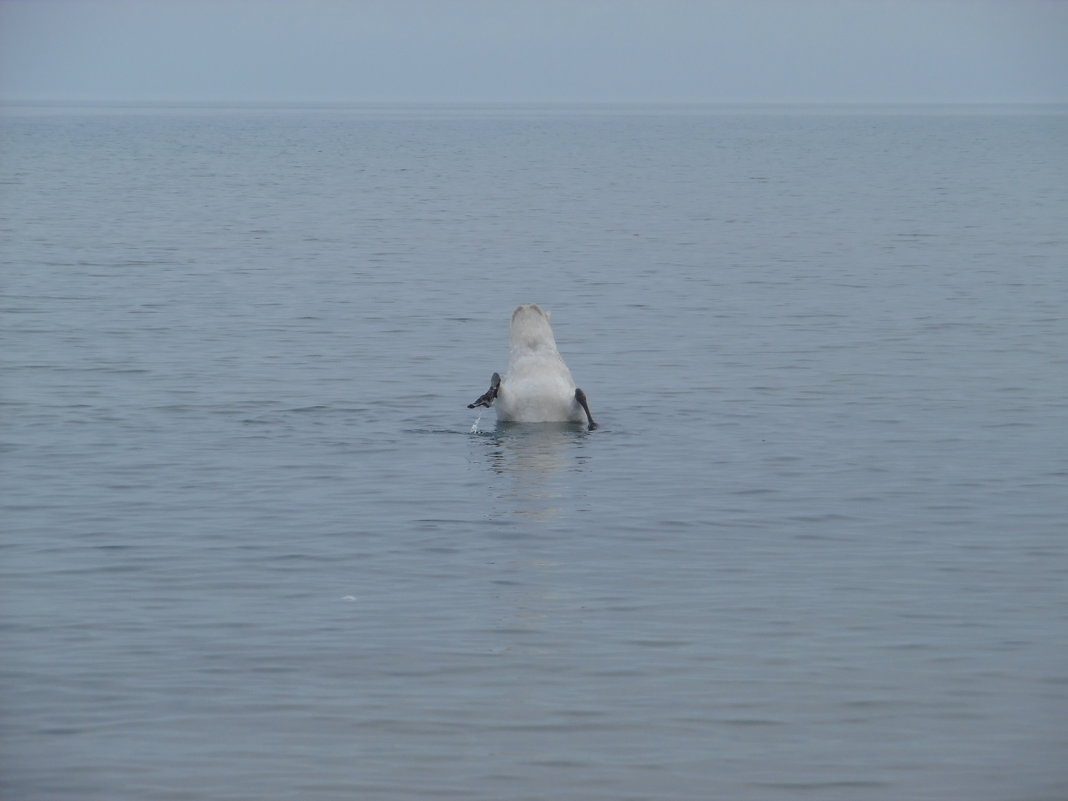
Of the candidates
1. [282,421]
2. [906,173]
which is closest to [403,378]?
[282,421]

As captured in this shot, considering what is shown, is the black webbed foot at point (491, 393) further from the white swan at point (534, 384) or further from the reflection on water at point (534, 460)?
the reflection on water at point (534, 460)

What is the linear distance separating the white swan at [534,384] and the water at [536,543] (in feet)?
1.01

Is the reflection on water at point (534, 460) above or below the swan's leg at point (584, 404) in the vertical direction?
below

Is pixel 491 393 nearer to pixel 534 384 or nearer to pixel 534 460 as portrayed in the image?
pixel 534 384

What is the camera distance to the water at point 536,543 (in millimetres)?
10703

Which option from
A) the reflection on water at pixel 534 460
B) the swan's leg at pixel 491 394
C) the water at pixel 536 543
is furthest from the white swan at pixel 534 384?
the water at pixel 536 543

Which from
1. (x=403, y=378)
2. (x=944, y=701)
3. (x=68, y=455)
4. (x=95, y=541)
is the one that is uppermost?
(x=403, y=378)

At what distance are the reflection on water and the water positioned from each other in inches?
3.3

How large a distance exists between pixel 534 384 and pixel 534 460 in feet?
6.01

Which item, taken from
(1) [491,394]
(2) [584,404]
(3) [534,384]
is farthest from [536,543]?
(3) [534,384]

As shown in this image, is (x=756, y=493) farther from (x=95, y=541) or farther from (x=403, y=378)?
(x=403, y=378)

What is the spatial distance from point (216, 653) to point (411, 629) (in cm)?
140

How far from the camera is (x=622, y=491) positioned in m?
17.4

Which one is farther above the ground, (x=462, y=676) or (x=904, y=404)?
(x=904, y=404)
